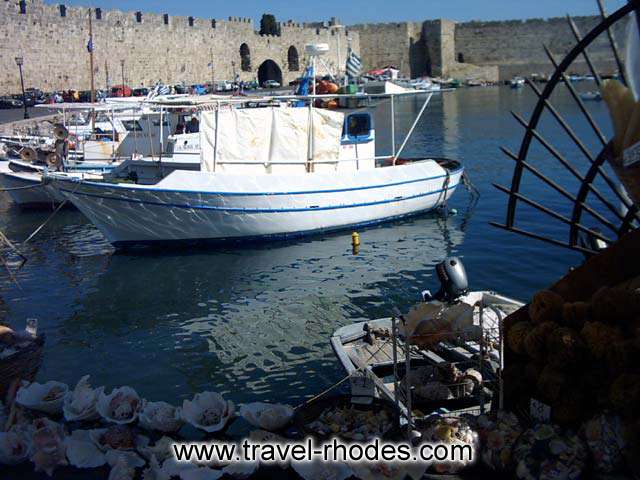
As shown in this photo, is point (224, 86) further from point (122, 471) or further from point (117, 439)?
point (122, 471)

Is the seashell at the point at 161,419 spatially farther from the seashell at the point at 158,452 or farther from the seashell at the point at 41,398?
the seashell at the point at 41,398

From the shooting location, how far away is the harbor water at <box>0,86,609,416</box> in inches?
308

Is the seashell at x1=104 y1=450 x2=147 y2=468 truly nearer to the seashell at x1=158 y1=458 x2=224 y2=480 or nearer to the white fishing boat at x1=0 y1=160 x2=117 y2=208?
the seashell at x1=158 y1=458 x2=224 y2=480

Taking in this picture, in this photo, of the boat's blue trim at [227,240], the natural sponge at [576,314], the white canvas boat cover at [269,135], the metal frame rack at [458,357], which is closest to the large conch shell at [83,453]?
the metal frame rack at [458,357]

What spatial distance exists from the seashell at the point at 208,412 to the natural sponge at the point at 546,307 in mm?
1867

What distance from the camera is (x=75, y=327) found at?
30.9ft

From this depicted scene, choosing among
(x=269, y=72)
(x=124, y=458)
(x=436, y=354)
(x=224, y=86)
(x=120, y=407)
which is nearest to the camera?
(x=124, y=458)

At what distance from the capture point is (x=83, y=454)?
406cm

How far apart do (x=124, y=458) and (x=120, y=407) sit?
499 mm

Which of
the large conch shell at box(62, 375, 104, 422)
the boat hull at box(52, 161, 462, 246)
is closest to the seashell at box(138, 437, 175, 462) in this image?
the large conch shell at box(62, 375, 104, 422)

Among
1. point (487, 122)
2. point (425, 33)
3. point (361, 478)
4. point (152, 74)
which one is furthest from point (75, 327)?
point (425, 33)

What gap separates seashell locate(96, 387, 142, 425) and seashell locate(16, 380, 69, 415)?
1.15 ft

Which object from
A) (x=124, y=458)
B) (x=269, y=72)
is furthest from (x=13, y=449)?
(x=269, y=72)

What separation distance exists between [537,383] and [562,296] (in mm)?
501
